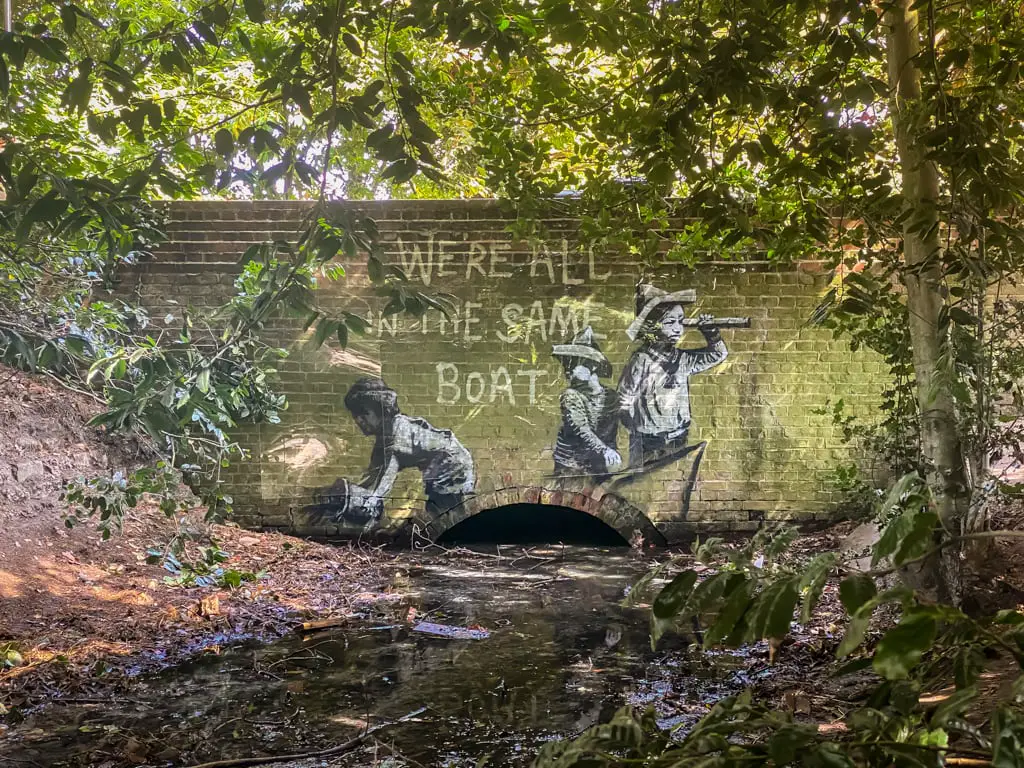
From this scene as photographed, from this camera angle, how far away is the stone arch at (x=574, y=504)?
746 centimetres

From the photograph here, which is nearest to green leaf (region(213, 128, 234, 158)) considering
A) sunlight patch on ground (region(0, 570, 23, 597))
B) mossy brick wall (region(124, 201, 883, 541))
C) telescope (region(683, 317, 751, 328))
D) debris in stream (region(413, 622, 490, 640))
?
debris in stream (region(413, 622, 490, 640))

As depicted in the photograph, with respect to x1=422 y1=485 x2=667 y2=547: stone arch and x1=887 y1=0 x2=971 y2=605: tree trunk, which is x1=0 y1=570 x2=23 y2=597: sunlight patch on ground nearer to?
x1=422 y1=485 x2=667 y2=547: stone arch

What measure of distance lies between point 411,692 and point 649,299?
4.54m

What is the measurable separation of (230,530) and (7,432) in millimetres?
1903

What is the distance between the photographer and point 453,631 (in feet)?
16.4

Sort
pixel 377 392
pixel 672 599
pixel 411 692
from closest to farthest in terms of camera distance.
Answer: pixel 672 599, pixel 411 692, pixel 377 392

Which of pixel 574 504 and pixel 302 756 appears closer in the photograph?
pixel 302 756

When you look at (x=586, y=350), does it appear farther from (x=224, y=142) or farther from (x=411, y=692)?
(x=224, y=142)

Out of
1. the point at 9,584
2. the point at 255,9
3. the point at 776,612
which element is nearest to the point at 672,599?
the point at 776,612

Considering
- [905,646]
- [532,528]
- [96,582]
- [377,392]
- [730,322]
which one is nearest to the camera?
[905,646]

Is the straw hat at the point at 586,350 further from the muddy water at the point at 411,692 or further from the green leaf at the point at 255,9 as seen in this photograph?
the green leaf at the point at 255,9

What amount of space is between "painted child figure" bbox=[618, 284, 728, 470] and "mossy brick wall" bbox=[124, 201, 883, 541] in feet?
0.30

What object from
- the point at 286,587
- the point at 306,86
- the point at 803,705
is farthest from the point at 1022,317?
the point at 286,587

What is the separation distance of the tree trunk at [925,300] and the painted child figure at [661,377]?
3.75 meters
